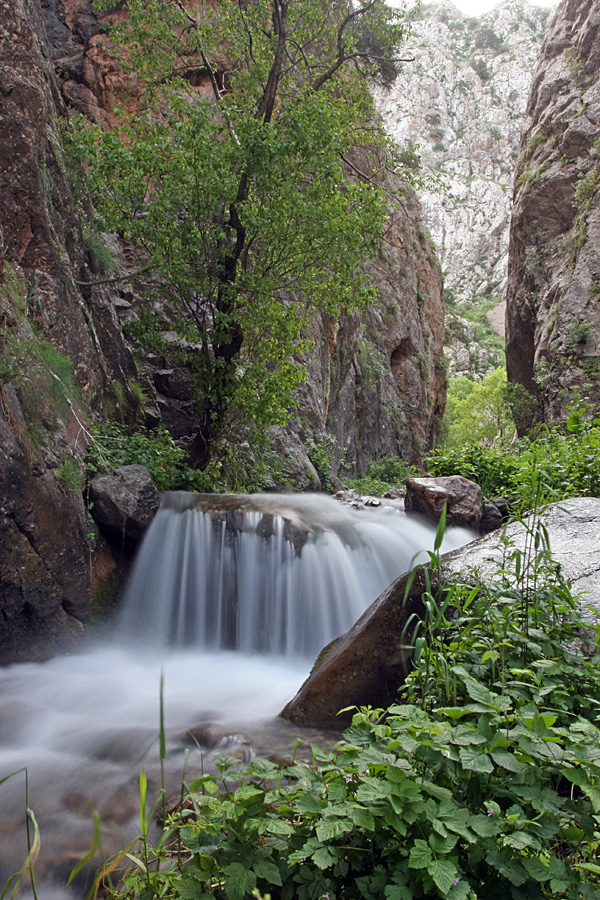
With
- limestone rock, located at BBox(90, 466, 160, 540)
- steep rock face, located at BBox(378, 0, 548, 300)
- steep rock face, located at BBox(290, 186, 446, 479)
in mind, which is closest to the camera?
limestone rock, located at BBox(90, 466, 160, 540)

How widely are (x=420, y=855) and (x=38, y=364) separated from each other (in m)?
5.32

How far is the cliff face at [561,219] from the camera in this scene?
55.9 ft

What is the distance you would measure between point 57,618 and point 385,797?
4369mm

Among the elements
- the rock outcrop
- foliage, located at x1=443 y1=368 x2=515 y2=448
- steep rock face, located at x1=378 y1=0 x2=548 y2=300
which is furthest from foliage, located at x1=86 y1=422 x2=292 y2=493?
steep rock face, located at x1=378 y1=0 x2=548 y2=300

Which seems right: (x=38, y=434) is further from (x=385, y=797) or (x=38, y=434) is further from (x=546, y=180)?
(x=546, y=180)

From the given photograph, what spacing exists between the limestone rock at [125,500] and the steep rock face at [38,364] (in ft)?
0.91

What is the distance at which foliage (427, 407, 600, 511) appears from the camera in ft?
15.8

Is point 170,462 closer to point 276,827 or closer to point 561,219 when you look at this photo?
point 276,827

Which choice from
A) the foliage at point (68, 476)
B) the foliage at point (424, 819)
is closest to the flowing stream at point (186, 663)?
the foliage at point (424, 819)

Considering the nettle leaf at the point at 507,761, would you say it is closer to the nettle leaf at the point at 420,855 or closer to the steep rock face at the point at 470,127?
the nettle leaf at the point at 420,855

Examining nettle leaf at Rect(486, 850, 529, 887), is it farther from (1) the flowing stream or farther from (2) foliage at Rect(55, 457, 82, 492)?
(2) foliage at Rect(55, 457, 82, 492)

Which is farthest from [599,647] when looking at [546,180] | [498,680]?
[546,180]

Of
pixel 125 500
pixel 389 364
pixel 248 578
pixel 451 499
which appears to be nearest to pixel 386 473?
pixel 389 364

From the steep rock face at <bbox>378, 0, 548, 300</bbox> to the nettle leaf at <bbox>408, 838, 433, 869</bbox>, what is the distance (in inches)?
3392
